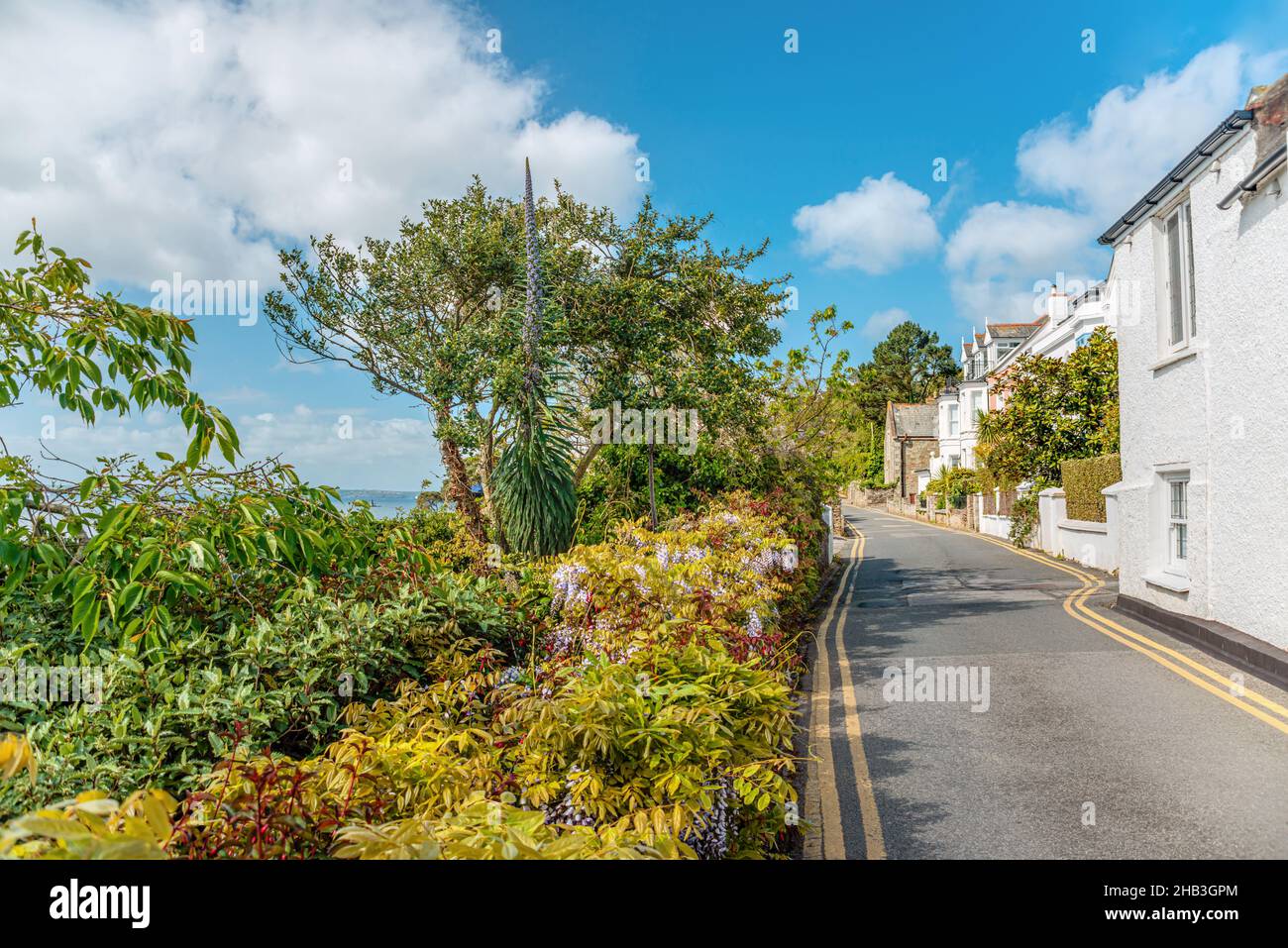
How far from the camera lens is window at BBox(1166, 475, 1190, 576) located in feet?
37.0

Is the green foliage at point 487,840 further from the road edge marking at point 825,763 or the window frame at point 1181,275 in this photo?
the window frame at point 1181,275

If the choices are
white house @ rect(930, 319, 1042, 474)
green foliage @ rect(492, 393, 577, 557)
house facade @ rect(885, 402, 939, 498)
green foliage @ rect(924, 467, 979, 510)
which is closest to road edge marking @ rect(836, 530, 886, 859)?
green foliage @ rect(492, 393, 577, 557)

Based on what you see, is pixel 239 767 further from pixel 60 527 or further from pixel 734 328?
pixel 734 328

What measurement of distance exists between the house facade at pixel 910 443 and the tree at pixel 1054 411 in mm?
35758

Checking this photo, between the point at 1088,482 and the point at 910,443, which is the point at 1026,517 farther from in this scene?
the point at 910,443

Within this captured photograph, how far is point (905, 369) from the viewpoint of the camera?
87.2m

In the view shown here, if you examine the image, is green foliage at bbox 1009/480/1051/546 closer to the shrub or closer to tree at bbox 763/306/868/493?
tree at bbox 763/306/868/493

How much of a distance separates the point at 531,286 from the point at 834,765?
30.8 ft

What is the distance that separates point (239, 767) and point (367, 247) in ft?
60.3

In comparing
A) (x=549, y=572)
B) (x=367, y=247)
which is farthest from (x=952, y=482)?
(x=549, y=572)

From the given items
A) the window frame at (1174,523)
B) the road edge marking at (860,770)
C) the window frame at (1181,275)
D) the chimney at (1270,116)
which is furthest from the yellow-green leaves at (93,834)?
the window frame at (1174,523)

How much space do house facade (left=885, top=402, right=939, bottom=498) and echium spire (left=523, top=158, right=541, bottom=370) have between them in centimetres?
5396

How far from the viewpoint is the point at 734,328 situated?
16875 millimetres
